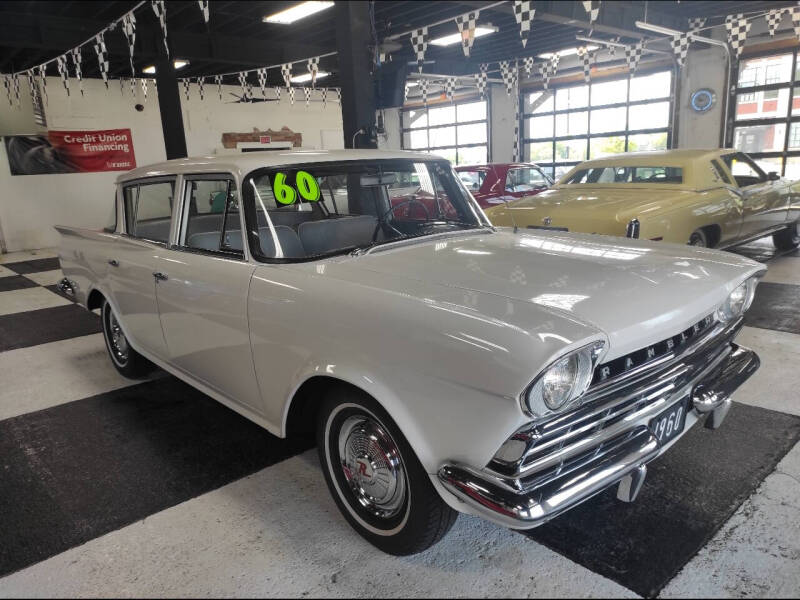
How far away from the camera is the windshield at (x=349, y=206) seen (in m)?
2.50

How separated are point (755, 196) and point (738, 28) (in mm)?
6217

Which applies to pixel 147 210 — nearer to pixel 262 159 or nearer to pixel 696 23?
pixel 262 159

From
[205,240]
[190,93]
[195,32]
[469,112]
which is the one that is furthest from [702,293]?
[469,112]

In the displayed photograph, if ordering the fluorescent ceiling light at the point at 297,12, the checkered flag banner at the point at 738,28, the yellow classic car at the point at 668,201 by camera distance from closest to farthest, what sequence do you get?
the yellow classic car at the point at 668,201, the fluorescent ceiling light at the point at 297,12, the checkered flag banner at the point at 738,28

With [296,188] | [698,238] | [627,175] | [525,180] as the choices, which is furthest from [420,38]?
[296,188]

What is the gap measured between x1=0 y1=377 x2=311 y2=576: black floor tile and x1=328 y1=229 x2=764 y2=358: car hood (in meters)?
1.22

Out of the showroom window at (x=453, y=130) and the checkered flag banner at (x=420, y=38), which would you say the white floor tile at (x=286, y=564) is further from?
the showroom window at (x=453, y=130)

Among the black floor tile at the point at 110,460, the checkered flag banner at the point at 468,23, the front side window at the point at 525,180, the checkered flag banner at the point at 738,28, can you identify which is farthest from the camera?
the checkered flag banner at the point at 738,28

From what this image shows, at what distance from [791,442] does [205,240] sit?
3.03 meters

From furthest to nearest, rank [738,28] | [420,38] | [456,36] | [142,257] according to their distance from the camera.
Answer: [456,36] → [738,28] → [420,38] → [142,257]

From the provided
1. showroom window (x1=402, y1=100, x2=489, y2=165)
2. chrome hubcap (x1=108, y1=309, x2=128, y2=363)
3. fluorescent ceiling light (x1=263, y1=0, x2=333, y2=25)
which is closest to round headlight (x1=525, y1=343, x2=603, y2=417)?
chrome hubcap (x1=108, y1=309, x2=128, y2=363)

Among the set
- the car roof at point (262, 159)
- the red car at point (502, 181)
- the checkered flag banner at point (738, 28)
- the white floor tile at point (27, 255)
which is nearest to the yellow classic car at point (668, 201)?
the red car at point (502, 181)

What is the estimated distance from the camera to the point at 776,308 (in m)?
5.09

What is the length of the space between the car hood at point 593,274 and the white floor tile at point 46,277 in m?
7.58
